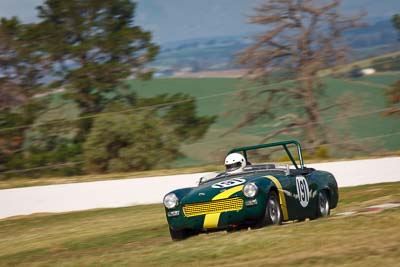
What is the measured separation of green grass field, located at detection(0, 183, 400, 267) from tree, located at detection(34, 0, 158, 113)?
88.2 feet

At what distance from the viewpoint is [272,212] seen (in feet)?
42.1

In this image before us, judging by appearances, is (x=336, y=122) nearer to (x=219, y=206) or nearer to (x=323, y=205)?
(x=323, y=205)

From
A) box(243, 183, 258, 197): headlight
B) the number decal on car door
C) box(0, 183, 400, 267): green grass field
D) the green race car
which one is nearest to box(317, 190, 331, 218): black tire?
the green race car

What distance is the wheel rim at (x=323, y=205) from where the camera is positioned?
Result: 47.6 feet

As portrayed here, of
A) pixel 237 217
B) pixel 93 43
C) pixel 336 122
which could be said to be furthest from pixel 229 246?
pixel 93 43

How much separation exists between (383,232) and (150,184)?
1308cm

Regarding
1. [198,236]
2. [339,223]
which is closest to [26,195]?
[198,236]

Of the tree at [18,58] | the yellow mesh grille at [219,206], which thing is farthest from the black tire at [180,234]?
the tree at [18,58]

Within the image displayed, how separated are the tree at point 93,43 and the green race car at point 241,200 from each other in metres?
29.8

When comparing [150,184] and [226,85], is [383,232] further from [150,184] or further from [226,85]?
[226,85]

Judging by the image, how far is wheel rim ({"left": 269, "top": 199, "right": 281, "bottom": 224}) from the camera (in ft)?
41.9

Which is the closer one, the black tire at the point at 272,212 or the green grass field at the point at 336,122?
the black tire at the point at 272,212

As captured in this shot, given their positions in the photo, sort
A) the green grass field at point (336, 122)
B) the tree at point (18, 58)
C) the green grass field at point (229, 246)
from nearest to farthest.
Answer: the green grass field at point (229, 246) → the green grass field at point (336, 122) → the tree at point (18, 58)

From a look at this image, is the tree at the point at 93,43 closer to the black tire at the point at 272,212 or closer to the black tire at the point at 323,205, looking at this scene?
the black tire at the point at 323,205
